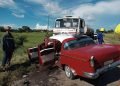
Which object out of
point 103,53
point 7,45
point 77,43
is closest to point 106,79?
point 103,53

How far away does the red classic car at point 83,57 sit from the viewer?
761 cm

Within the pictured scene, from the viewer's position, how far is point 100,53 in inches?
312

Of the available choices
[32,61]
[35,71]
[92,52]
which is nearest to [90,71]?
[92,52]

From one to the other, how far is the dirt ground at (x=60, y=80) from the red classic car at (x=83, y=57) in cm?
38

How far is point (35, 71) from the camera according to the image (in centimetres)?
1095

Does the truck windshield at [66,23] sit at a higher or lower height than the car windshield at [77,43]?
higher

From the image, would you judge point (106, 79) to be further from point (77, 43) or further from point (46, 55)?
point (46, 55)

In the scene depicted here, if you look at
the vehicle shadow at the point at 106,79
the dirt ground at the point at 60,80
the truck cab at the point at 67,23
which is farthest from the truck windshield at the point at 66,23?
the vehicle shadow at the point at 106,79

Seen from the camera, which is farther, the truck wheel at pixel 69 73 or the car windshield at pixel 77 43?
the car windshield at pixel 77 43

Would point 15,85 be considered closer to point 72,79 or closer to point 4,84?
point 4,84

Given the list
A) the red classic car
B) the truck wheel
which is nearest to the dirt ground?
the truck wheel

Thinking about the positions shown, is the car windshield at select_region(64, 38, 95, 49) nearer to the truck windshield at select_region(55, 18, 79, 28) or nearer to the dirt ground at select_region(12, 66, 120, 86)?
the dirt ground at select_region(12, 66, 120, 86)

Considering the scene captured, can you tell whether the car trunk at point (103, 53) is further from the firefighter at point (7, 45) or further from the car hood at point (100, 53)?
the firefighter at point (7, 45)

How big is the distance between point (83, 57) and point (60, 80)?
67.5 inches
